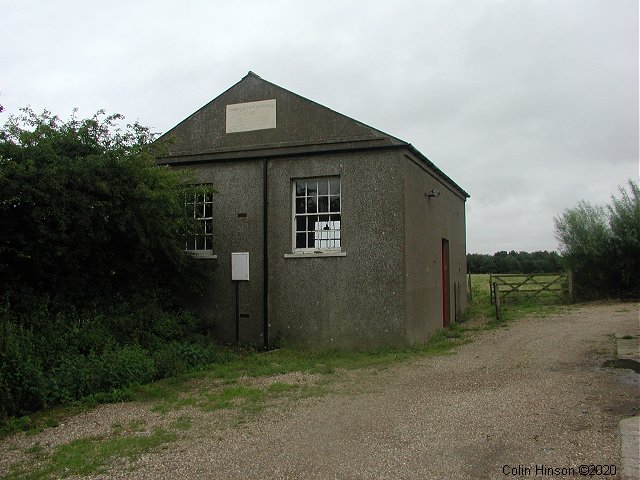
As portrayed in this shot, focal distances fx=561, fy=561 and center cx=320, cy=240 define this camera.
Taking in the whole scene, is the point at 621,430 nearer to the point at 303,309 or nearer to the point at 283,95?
the point at 303,309

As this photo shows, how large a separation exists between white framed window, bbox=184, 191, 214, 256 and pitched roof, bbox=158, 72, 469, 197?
3.23 ft

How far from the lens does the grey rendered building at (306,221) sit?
12336 mm

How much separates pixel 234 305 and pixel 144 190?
4.03 m

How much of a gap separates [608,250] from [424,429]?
2022 cm

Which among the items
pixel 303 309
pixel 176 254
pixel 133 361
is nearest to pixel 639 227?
pixel 303 309

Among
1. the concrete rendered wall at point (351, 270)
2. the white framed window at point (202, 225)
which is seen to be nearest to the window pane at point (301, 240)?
the concrete rendered wall at point (351, 270)

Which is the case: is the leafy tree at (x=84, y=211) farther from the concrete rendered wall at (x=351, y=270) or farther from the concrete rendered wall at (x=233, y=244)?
the concrete rendered wall at (x=351, y=270)

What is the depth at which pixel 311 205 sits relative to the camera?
13195 mm

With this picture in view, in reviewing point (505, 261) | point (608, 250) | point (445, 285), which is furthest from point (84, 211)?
point (505, 261)

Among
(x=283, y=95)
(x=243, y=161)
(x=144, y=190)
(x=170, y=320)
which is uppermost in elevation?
(x=283, y=95)

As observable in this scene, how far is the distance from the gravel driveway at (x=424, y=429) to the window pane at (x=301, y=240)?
4046mm

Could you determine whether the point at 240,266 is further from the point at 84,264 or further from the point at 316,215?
the point at 84,264

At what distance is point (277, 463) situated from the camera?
5348 mm

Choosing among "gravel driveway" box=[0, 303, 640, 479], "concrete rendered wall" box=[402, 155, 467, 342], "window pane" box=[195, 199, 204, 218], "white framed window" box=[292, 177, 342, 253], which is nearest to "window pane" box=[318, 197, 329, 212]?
"white framed window" box=[292, 177, 342, 253]
